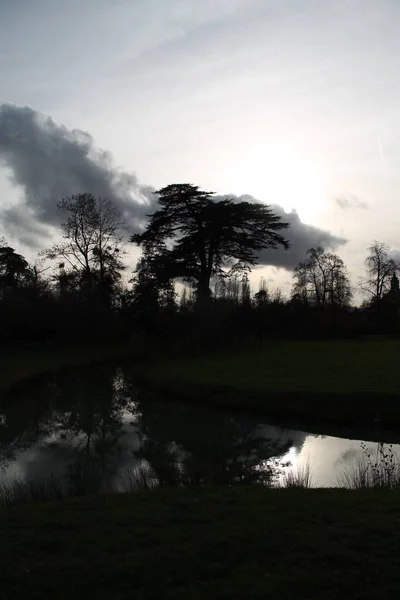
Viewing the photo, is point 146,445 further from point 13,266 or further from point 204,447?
point 13,266

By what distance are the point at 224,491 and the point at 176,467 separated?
13.2 feet

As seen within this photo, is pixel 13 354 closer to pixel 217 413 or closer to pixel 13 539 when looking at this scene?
pixel 217 413

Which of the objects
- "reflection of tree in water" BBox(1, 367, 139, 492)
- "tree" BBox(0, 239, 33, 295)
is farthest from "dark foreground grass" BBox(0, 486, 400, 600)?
"tree" BBox(0, 239, 33, 295)

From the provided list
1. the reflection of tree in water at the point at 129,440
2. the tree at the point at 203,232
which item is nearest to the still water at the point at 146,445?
the reflection of tree in water at the point at 129,440

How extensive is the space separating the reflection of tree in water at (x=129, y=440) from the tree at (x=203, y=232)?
19.3 m

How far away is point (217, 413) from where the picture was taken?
64.6 ft

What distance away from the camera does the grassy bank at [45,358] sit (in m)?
29.0

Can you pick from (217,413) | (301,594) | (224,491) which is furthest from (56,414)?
(301,594)

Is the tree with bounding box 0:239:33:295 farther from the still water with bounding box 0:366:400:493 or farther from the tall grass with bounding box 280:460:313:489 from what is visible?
the tall grass with bounding box 280:460:313:489

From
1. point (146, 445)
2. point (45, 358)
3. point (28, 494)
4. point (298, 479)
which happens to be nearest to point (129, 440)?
point (146, 445)

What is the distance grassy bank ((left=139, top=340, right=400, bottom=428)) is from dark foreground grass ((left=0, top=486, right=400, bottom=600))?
10.1 metres

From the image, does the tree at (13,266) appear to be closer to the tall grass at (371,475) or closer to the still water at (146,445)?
the still water at (146,445)

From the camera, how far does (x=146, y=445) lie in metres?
15.6

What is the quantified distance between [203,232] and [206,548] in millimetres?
36682
